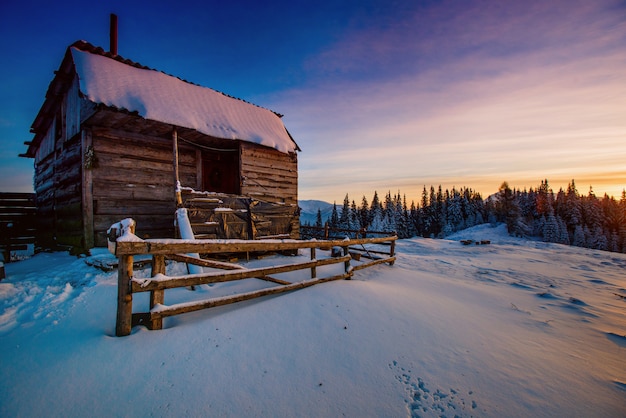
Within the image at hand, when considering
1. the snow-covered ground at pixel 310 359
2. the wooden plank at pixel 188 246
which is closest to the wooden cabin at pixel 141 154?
the snow-covered ground at pixel 310 359

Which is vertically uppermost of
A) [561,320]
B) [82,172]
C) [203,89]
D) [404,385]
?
[203,89]

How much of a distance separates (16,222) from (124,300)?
42.0 ft

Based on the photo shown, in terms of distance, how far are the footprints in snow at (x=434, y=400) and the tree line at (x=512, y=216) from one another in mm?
38624

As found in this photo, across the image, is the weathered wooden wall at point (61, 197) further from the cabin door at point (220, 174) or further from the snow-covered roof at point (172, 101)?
the cabin door at point (220, 174)

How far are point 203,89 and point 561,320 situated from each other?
12.9 metres

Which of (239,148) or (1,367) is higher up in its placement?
(239,148)

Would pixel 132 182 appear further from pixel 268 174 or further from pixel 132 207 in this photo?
pixel 268 174

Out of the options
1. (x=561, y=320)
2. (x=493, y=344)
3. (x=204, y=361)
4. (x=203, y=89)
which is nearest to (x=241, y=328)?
(x=204, y=361)

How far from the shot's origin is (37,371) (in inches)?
90.2

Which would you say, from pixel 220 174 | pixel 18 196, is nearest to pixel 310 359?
pixel 220 174

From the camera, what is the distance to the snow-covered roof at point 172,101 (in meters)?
7.12

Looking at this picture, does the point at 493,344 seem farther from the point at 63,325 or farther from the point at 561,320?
the point at 63,325

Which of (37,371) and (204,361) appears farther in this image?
(204,361)

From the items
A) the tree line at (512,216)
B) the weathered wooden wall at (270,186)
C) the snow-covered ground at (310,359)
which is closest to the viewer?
the snow-covered ground at (310,359)
